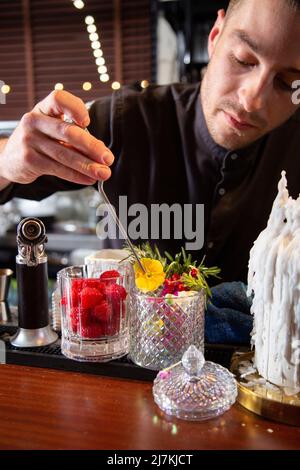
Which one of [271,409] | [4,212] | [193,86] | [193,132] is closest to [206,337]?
[271,409]

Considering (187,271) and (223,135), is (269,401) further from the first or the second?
(223,135)

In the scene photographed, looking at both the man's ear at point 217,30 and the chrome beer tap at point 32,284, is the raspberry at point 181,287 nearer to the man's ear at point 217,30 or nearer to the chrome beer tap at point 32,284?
the chrome beer tap at point 32,284

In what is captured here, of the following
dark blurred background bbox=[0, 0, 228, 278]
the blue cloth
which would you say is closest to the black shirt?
the blue cloth

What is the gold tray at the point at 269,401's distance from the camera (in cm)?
73

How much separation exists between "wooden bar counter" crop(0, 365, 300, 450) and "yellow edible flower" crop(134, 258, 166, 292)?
19cm

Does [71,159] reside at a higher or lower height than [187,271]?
higher

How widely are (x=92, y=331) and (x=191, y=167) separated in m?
0.87

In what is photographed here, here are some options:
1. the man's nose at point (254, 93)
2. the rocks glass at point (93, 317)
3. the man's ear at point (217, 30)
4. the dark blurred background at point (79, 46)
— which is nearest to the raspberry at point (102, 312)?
the rocks glass at point (93, 317)

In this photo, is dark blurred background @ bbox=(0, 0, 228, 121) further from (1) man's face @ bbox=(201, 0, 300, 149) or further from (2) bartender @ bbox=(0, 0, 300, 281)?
(1) man's face @ bbox=(201, 0, 300, 149)

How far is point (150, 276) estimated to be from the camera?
0.90 metres

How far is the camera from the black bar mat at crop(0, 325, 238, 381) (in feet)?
2.92

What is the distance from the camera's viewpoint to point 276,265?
2.50 feet

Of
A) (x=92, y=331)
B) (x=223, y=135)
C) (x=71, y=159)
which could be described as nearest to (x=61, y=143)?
(x=71, y=159)

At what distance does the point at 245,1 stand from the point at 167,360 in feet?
3.14
